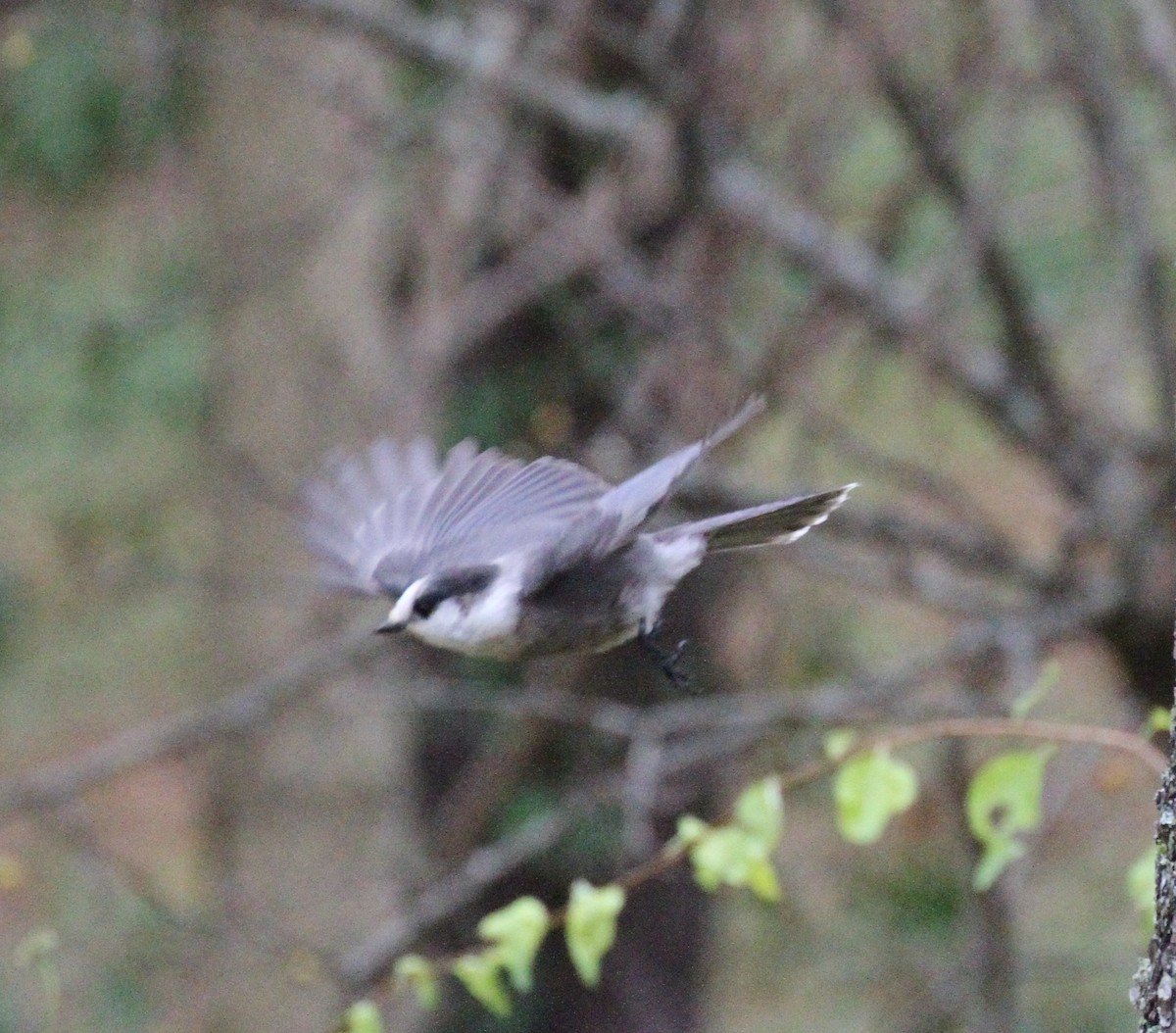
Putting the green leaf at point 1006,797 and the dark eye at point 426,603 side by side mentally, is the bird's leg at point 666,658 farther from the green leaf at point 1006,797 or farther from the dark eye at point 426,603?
the green leaf at point 1006,797

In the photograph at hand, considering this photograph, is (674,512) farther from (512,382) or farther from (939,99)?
(512,382)

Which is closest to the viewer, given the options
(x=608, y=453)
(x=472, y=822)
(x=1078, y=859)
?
(x=608, y=453)

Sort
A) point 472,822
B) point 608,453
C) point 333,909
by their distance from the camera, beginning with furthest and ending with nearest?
point 333,909, point 472,822, point 608,453

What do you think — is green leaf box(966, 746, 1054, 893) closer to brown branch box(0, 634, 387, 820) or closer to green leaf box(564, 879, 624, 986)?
green leaf box(564, 879, 624, 986)

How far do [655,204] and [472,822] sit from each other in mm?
1743

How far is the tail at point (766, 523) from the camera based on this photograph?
9.08ft

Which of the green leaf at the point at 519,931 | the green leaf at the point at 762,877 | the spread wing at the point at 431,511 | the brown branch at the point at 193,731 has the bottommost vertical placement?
the green leaf at the point at 762,877

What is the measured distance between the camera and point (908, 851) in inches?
219

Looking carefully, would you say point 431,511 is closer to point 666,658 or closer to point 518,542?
point 518,542

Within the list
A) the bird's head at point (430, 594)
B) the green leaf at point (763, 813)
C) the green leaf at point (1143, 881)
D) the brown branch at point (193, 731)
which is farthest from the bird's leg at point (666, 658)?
the brown branch at point (193, 731)

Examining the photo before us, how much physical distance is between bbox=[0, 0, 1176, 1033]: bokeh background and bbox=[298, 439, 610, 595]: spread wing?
653 millimetres

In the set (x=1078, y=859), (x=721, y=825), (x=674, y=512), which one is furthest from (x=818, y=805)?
(x=721, y=825)

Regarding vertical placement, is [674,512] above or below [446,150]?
below

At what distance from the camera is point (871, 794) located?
7.68 ft
